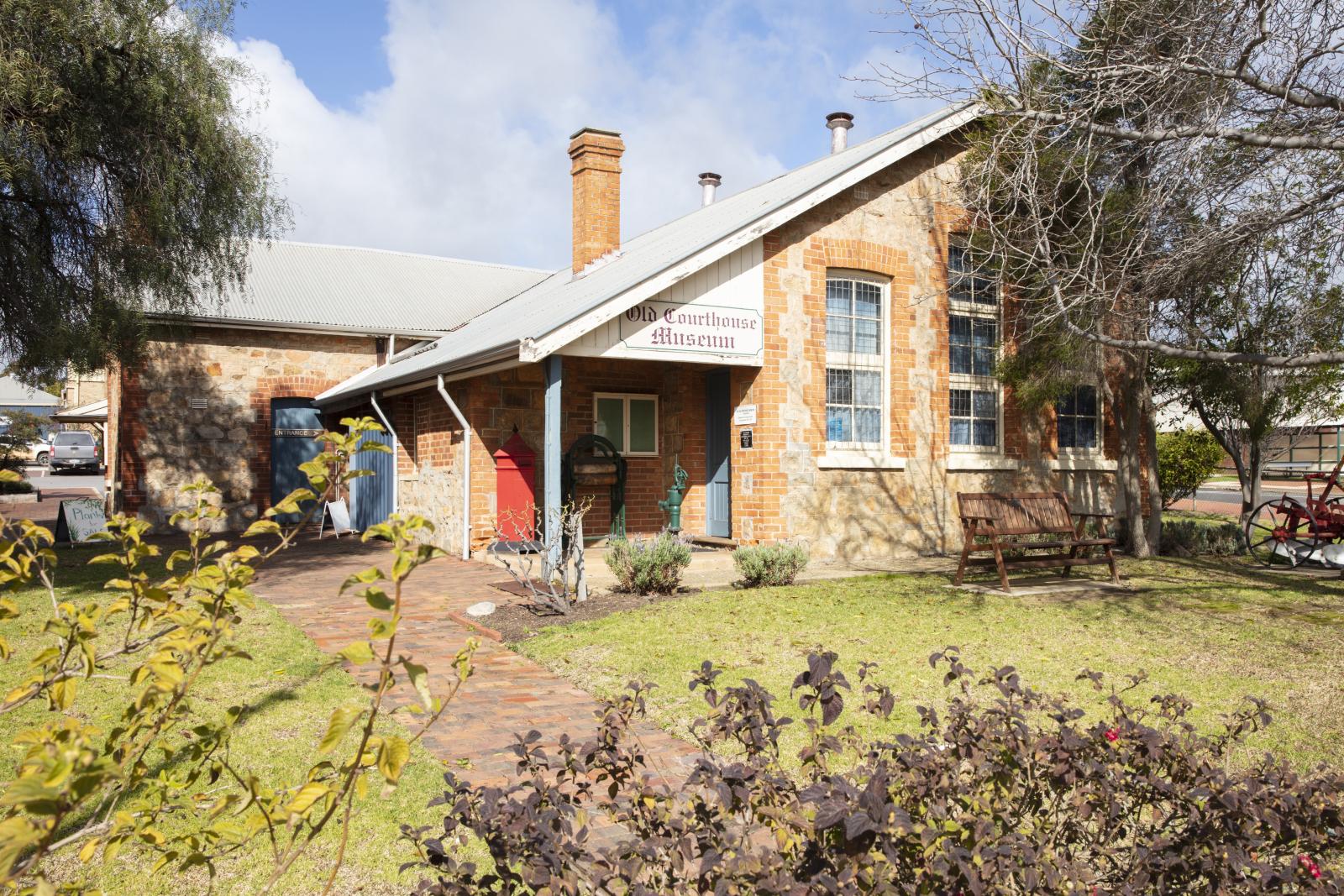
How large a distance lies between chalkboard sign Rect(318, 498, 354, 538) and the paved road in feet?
54.4

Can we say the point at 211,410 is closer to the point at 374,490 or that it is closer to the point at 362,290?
the point at 374,490

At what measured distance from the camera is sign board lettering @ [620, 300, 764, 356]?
11078 mm

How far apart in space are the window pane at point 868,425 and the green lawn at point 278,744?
7291 millimetres

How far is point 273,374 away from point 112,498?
3.68 meters

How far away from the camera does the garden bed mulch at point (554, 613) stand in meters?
8.68

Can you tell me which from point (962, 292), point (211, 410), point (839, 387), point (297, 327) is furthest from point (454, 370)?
point (211, 410)

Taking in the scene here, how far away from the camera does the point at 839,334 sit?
501 inches

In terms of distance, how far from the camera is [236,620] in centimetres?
227

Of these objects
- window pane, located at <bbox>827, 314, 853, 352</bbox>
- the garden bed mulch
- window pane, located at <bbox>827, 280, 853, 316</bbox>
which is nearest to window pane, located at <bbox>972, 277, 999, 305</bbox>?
window pane, located at <bbox>827, 280, 853, 316</bbox>

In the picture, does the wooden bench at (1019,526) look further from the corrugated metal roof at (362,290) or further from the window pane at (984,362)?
the corrugated metal roof at (362,290)

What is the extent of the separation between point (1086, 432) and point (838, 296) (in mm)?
4978

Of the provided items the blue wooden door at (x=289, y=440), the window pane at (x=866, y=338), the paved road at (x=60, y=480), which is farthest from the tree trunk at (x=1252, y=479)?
the paved road at (x=60, y=480)

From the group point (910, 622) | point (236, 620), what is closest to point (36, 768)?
point (236, 620)

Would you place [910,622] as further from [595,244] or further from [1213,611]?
[595,244]
